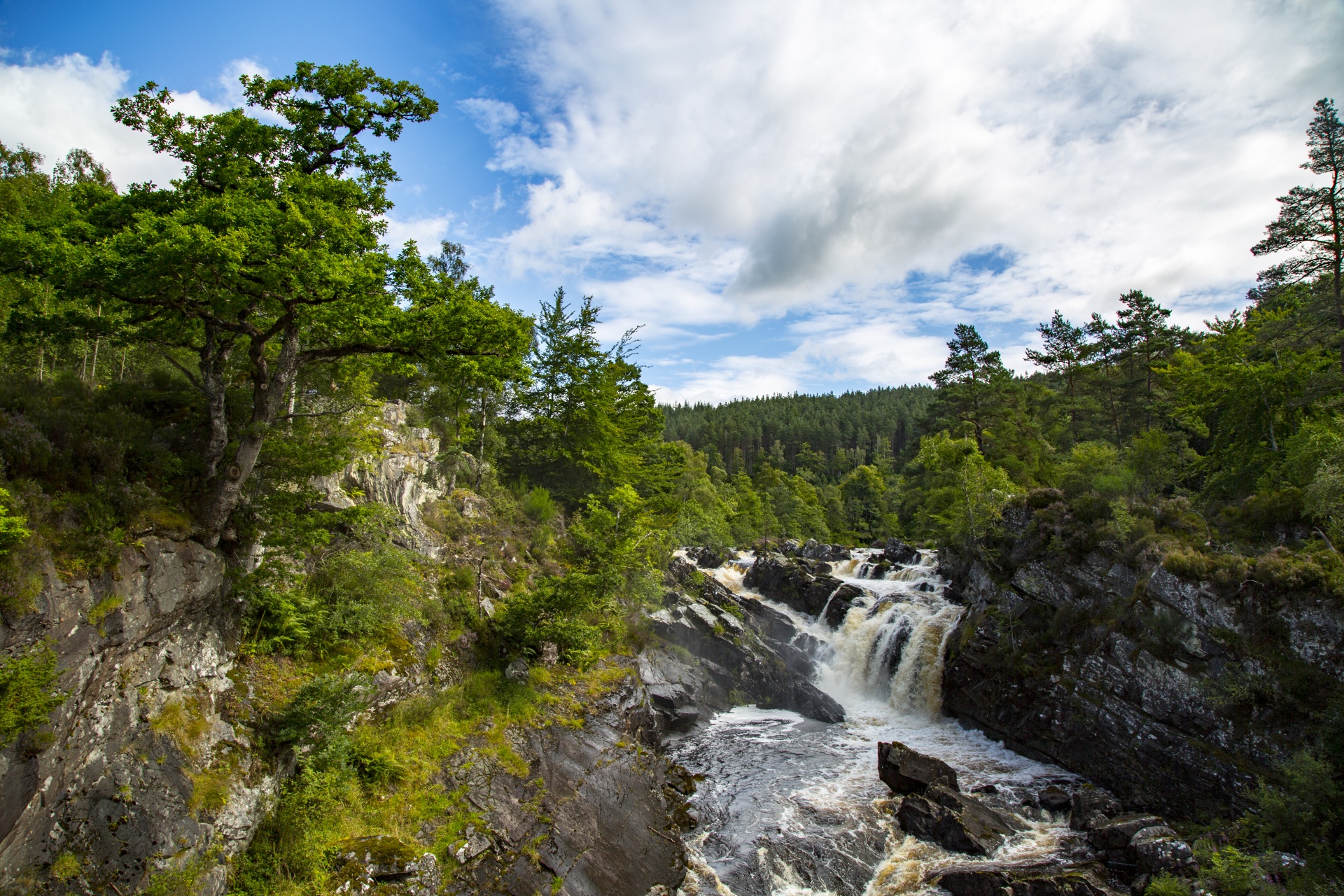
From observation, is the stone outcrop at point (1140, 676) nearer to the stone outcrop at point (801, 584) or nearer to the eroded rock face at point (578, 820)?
the stone outcrop at point (801, 584)

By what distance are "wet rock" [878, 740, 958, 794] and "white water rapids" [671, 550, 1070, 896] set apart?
1.95 ft

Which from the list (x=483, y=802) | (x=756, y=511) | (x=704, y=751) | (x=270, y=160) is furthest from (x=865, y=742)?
(x=756, y=511)

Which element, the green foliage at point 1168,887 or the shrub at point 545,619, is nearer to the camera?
the green foliage at point 1168,887

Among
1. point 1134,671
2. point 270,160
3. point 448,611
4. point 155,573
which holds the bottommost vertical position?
point 1134,671

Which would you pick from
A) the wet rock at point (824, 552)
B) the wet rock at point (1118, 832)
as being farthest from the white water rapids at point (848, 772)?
the wet rock at point (824, 552)

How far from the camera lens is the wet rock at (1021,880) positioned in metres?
12.3

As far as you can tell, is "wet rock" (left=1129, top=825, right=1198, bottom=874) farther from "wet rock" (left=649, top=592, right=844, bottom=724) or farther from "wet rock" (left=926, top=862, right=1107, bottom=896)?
"wet rock" (left=649, top=592, right=844, bottom=724)

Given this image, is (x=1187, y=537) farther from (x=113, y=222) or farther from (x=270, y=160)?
(x=113, y=222)

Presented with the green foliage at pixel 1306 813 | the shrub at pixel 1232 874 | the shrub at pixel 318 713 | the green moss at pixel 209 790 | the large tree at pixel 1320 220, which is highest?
the large tree at pixel 1320 220

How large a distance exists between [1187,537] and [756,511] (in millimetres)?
43516

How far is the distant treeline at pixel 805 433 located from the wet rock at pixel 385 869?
91.2 meters

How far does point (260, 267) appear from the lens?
9.53 metres

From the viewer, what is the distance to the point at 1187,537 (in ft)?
68.1

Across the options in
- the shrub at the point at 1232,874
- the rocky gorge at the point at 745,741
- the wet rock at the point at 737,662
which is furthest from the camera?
the wet rock at the point at 737,662
